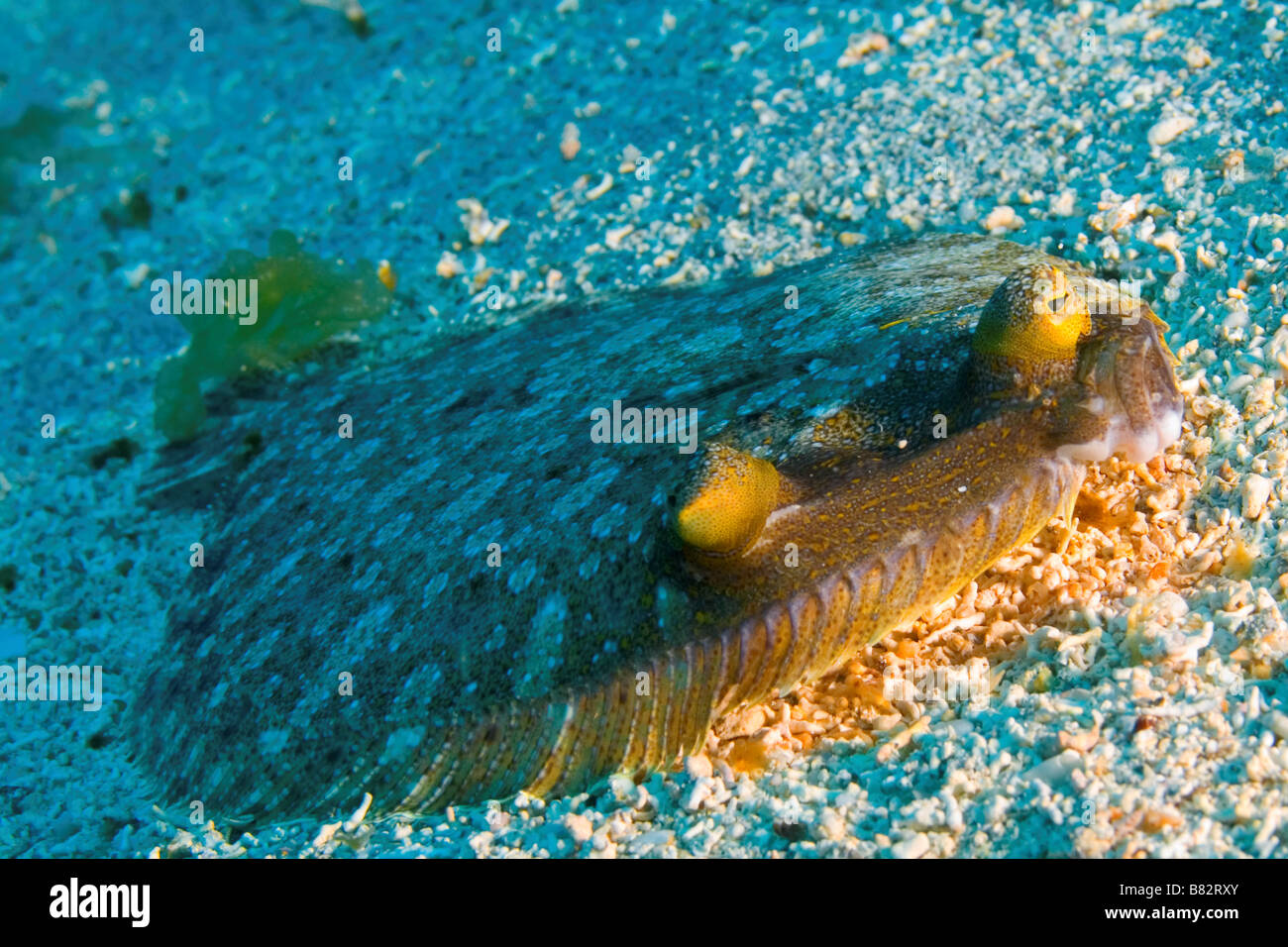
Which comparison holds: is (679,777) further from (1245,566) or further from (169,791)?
(169,791)

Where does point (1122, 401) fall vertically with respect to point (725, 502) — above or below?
above

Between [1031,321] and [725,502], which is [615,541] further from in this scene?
[1031,321]

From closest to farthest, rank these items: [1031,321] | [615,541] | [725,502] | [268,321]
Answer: [725,502], [1031,321], [615,541], [268,321]

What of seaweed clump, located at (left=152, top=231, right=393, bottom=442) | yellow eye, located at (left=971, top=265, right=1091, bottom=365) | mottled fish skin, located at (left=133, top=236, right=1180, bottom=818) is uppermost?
seaweed clump, located at (left=152, top=231, right=393, bottom=442)

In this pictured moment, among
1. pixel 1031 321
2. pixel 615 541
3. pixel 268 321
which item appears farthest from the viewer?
pixel 268 321

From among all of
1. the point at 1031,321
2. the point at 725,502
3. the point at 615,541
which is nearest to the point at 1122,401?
the point at 1031,321

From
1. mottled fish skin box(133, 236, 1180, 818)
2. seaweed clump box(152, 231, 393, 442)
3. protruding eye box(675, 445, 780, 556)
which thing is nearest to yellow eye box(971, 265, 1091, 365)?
mottled fish skin box(133, 236, 1180, 818)

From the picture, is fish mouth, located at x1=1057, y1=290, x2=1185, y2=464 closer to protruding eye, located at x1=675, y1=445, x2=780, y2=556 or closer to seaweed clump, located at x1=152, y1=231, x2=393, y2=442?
protruding eye, located at x1=675, y1=445, x2=780, y2=556
